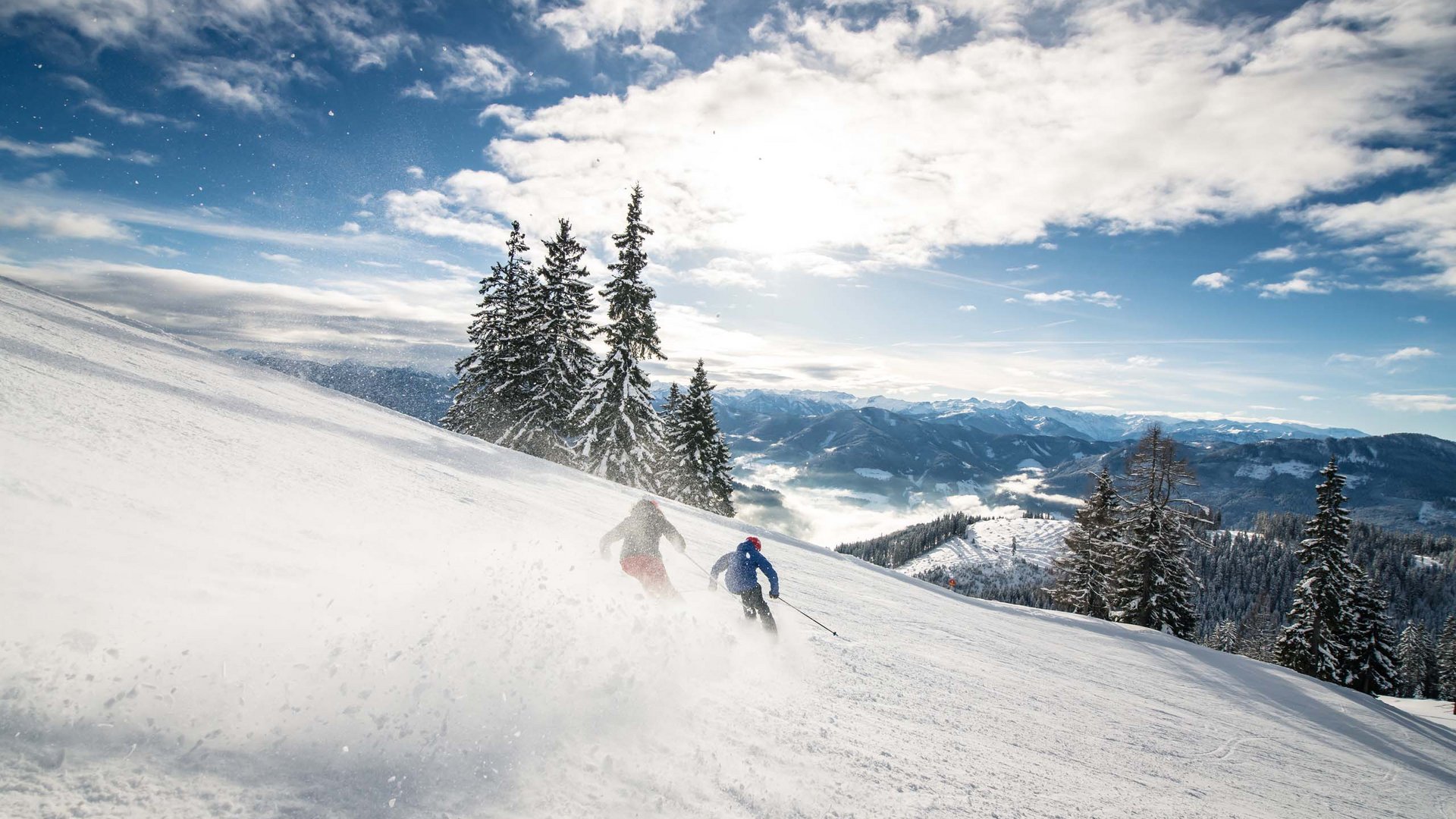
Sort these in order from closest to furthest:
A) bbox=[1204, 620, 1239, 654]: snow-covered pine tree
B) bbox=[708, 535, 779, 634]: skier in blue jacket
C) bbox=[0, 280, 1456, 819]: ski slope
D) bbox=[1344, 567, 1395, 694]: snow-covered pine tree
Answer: bbox=[0, 280, 1456, 819]: ski slope → bbox=[708, 535, 779, 634]: skier in blue jacket → bbox=[1344, 567, 1395, 694]: snow-covered pine tree → bbox=[1204, 620, 1239, 654]: snow-covered pine tree

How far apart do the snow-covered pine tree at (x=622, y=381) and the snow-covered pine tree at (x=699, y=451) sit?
24.0ft

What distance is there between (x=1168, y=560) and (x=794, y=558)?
25.8 meters

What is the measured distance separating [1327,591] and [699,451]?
124 feet

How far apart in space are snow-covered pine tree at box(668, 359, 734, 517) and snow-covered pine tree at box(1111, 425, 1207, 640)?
76.0ft

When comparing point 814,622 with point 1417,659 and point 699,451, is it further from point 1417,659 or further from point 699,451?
point 1417,659

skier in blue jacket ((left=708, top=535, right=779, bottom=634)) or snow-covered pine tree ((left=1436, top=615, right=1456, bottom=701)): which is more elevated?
skier in blue jacket ((left=708, top=535, right=779, bottom=634))

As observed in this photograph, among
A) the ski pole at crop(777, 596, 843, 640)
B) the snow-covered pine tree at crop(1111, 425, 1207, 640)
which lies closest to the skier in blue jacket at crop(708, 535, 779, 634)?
the ski pole at crop(777, 596, 843, 640)

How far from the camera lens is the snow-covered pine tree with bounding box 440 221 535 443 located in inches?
1196

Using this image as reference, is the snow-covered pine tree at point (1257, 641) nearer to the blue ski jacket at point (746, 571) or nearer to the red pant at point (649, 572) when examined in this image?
the blue ski jacket at point (746, 571)

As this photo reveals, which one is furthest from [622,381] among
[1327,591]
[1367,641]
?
[1367,641]

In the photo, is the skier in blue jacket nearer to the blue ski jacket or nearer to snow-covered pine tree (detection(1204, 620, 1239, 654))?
the blue ski jacket

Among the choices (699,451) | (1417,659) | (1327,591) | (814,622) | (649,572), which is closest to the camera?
(649,572)

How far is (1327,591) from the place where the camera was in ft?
108

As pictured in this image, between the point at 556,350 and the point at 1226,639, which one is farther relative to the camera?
the point at 1226,639
